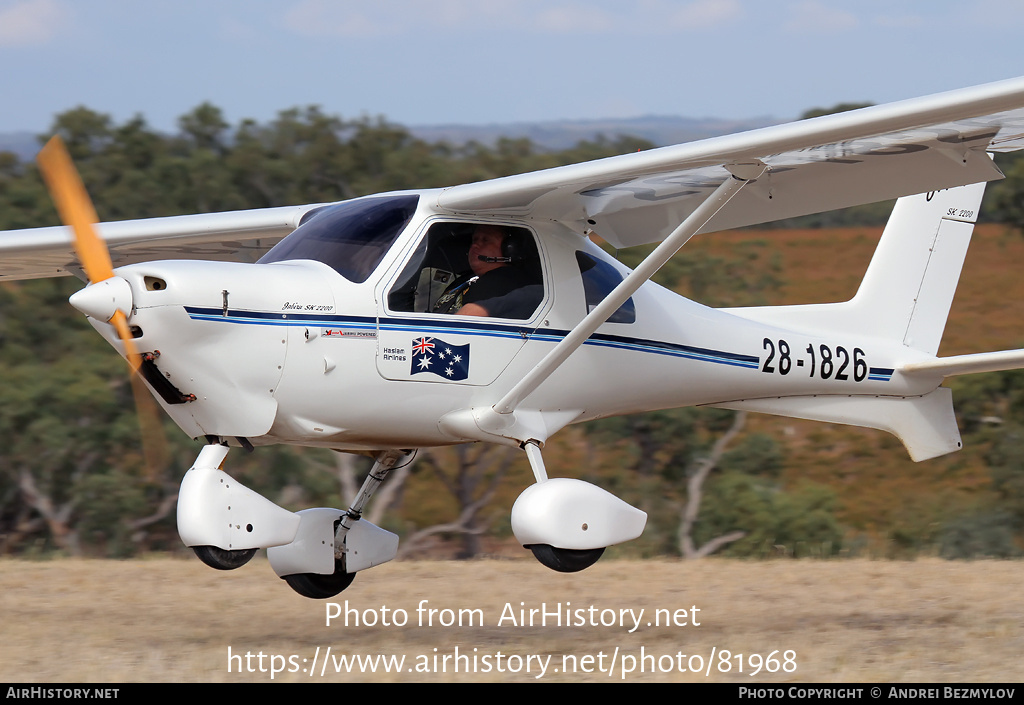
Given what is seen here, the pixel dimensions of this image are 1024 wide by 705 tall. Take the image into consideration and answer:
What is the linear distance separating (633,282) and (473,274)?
95 centimetres

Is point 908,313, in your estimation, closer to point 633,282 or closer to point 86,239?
point 633,282

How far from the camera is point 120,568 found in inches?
413

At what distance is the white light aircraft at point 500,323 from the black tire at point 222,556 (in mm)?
13

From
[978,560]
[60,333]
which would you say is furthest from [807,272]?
[978,560]

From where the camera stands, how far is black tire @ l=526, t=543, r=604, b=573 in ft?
22.7

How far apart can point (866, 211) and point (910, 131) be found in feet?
174

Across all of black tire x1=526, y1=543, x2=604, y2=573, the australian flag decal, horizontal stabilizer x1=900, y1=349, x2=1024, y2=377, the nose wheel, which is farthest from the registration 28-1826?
the nose wheel

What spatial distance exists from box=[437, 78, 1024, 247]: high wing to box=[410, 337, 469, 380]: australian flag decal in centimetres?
80

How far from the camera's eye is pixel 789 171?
748 centimetres

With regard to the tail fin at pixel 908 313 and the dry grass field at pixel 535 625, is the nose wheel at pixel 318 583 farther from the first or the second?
the tail fin at pixel 908 313

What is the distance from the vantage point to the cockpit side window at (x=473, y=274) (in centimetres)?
703

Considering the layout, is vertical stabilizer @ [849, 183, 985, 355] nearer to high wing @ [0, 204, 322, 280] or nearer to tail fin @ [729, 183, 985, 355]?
tail fin @ [729, 183, 985, 355]

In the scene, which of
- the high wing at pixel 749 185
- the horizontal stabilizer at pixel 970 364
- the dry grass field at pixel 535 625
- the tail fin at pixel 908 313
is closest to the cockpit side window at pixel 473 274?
the high wing at pixel 749 185

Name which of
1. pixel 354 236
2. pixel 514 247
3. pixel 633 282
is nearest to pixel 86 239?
pixel 354 236
